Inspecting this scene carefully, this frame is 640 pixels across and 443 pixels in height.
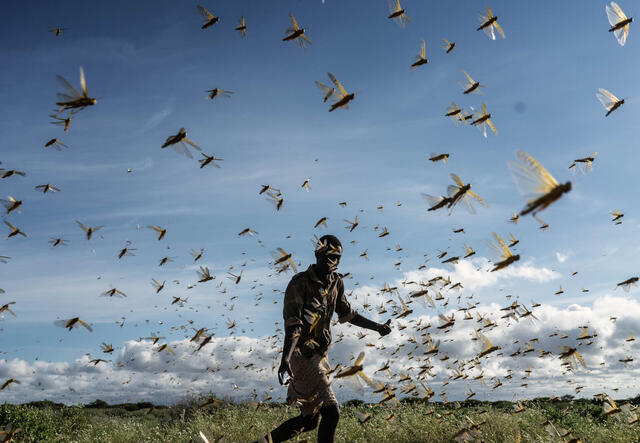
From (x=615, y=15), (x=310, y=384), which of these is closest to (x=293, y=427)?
(x=310, y=384)

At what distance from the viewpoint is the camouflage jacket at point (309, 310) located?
16.0 feet

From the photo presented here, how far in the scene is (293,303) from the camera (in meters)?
4.98

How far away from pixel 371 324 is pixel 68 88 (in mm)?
4353

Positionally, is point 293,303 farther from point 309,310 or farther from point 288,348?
point 288,348

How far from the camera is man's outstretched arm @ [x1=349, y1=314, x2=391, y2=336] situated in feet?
18.4

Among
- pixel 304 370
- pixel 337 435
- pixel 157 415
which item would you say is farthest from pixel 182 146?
pixel 157 415

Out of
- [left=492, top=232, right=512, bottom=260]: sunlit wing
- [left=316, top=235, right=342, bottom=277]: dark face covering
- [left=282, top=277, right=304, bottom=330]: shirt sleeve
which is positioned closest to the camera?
[left=492, top=232, right=512, bottom=260]: sunlit wing

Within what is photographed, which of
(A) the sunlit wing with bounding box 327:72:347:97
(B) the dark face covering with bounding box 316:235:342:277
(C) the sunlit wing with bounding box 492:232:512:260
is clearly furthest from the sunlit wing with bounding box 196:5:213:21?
(C) the sunlit wing with bounding box 492:232:512:260

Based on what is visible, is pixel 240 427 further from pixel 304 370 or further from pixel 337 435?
pixel 304 370

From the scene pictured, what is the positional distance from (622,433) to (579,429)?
0.92m

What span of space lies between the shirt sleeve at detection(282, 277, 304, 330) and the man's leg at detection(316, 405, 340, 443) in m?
0.98

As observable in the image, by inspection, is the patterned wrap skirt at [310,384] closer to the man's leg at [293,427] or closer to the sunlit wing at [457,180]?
the man's leg at [293,427]

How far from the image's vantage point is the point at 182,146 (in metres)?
4.48

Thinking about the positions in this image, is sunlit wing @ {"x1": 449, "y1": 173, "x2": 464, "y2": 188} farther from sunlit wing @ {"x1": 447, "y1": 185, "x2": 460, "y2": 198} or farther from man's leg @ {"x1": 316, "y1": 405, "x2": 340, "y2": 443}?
man's leg @ {"x1": 316, "y1": 405, "x2": 340, "y2": 443}
